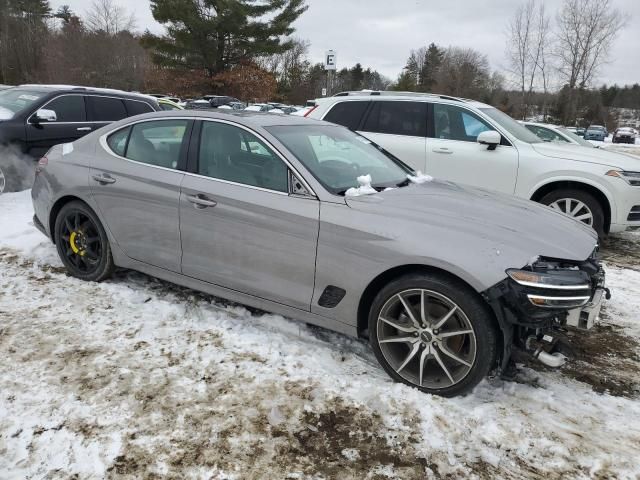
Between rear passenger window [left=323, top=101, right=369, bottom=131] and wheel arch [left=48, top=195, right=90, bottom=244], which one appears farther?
rear passenger window [left=323, top=101, right=369, bottom=131]

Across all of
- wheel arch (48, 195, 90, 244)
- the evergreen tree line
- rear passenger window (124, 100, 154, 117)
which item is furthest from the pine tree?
wheel arch (48, 195, 90, 244)

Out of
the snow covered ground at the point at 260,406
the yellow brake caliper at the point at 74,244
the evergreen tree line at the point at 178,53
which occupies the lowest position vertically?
the snow covered ground at the point at 260,406

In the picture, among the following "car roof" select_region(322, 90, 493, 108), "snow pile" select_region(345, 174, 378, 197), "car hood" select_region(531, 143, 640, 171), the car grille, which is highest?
"car roof" select_region(322, 90, 493, 108)

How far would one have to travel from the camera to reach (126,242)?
4.09 metres

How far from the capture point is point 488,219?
10.0 feet

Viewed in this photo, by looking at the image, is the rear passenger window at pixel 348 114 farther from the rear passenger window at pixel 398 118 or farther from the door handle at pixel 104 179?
the door handle at pixel 104 179

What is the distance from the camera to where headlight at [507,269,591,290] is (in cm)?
264

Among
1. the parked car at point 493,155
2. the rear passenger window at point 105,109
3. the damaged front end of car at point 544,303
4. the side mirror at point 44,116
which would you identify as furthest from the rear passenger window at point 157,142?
the rear passenger window at point 105,109

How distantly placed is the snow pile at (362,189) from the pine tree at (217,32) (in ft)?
106

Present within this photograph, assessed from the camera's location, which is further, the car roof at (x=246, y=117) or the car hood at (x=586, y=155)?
the car hood at (x=586, y=155)

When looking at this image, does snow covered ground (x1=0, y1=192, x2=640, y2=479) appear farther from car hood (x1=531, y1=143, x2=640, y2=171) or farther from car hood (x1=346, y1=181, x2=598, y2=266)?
car hood (x1=531, y1=143, x2=640, y2=171)

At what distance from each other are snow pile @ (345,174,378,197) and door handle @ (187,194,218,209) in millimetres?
989

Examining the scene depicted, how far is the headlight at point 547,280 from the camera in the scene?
104 inches

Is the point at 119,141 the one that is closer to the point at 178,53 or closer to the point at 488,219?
the point at 488,219
